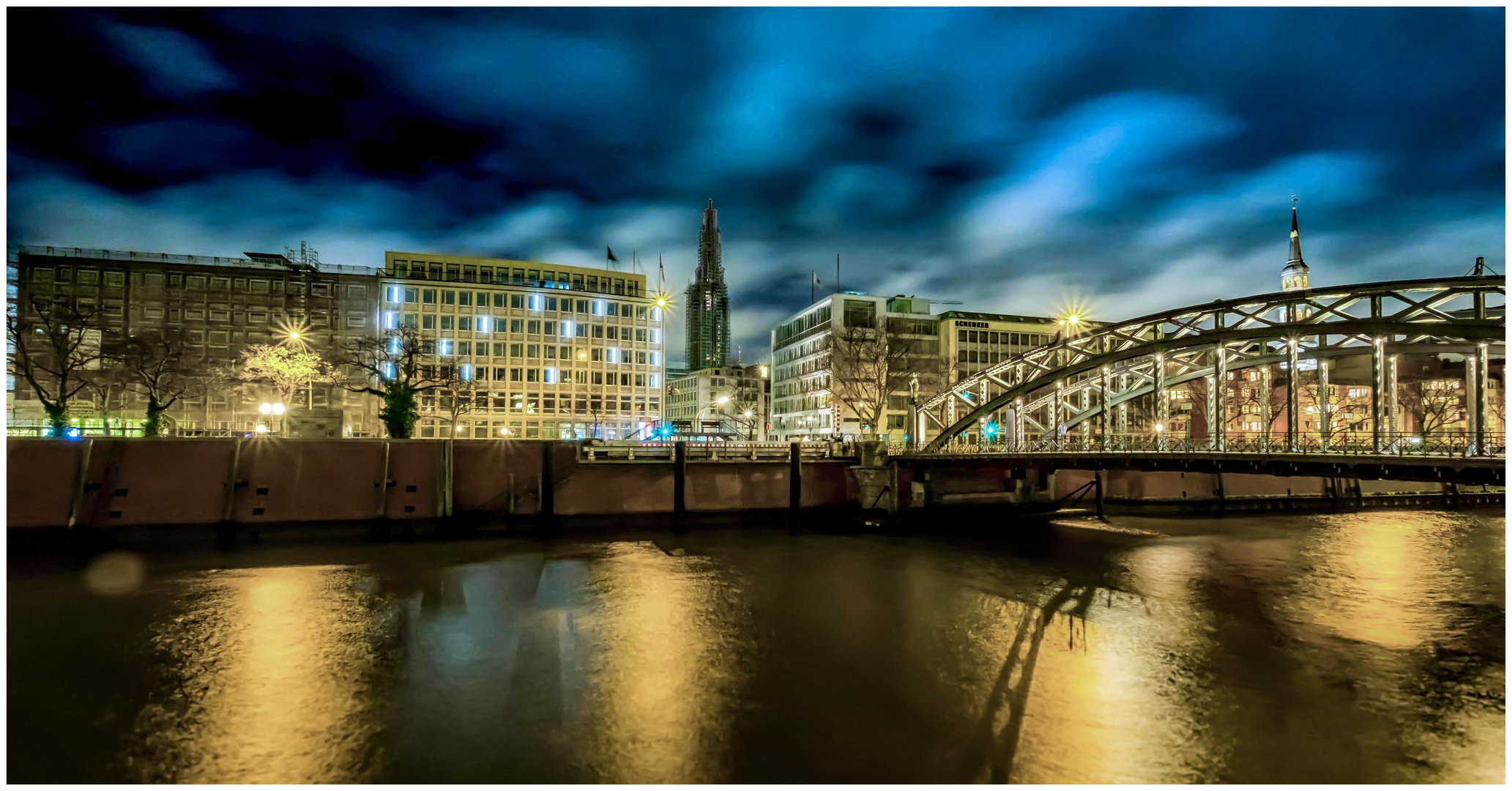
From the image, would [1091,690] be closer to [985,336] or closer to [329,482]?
[329,482]

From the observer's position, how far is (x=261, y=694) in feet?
47.2

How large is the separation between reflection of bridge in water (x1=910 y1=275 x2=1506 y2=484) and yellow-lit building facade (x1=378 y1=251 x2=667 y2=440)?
4601 cm

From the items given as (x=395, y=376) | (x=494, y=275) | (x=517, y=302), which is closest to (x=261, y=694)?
(x=395, y=376)

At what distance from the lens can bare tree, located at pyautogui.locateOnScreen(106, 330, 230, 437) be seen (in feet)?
130

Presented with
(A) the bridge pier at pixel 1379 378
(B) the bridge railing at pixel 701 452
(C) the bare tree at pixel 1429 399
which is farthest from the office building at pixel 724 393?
(A) the bridge pier at pixel 1379 378

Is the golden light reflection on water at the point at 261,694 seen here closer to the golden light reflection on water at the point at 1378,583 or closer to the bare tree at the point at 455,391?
the golden light reflection on water at the point at 1378,583

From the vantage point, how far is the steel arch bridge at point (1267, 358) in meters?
23.1

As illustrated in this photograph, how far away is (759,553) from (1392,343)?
25.0 meters

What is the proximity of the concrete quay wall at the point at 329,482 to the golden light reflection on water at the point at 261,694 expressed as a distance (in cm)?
1081

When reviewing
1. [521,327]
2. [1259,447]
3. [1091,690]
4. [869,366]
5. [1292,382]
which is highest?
[521,327]

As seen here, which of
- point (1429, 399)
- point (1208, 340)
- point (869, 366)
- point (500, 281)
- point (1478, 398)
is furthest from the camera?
point (500, 281)

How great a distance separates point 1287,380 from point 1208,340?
533 centimetres

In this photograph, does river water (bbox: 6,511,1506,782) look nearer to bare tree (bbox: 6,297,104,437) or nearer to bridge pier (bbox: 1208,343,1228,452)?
bridge pier (bbox: 1208,343,1228,452)

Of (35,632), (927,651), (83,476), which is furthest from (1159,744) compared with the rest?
(83,476)
